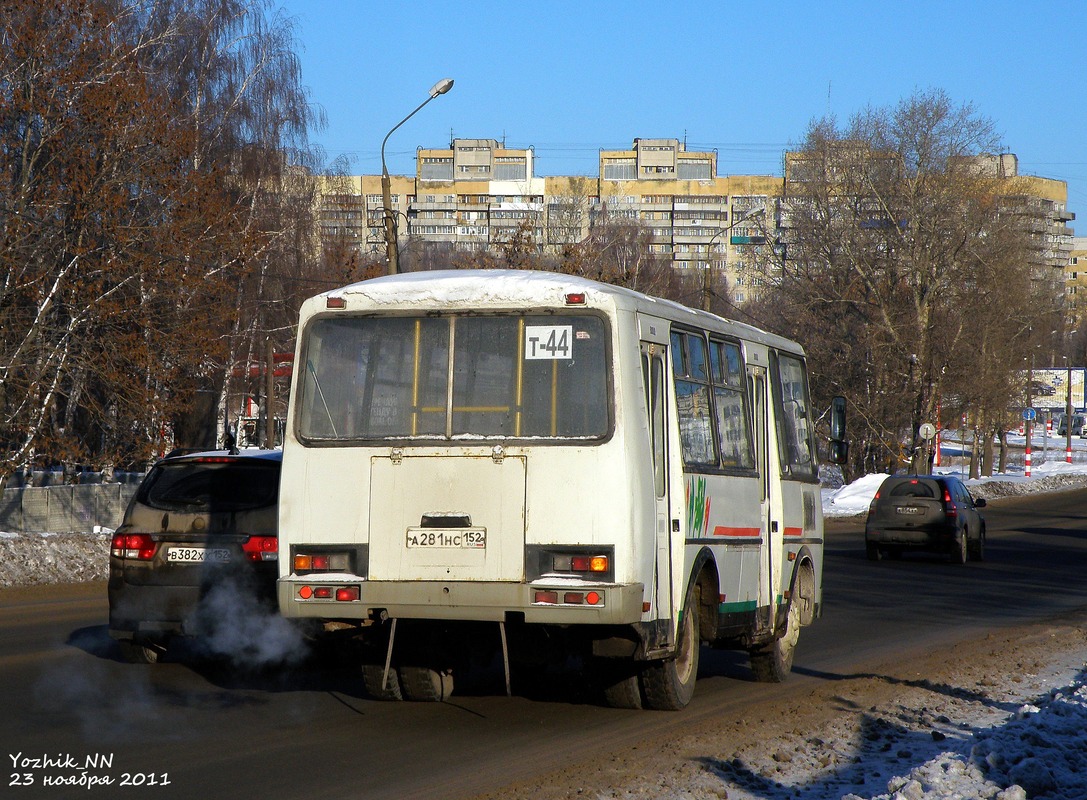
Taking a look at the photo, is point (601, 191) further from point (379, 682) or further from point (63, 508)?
point (379, 682)

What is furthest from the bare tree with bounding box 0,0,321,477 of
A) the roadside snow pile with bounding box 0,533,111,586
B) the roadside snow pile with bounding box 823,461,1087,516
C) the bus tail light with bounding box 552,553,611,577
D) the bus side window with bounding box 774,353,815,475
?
the roadside snow pile with bounding box 823,461,1087,516

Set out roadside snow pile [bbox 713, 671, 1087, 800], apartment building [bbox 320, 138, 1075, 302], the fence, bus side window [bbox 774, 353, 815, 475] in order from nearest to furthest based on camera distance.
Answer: roadside snow pile [bbox 713, 671, 1087, 800]
bus side window [bbox 774, 353, 815, 475]
the fence
apartment building [bbox 320, 138, 1075, 302]

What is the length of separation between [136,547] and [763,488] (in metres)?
4.99

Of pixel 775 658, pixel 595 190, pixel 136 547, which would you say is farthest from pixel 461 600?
pixel 595 190

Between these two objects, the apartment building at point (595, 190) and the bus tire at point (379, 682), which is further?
the apartment building at point (595, 190)

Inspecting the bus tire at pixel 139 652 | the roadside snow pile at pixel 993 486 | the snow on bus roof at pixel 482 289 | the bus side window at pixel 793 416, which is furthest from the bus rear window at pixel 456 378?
the roadside snow pile at pixel 993 486

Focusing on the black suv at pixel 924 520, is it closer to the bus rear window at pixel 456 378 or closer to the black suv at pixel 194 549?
the black suv at pixel 194 549

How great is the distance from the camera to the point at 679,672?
9.34 metres

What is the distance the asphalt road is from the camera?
6996 mm

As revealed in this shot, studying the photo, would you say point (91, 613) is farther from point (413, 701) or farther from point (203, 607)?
point (413, 701)

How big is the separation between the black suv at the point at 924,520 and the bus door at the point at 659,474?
18.2 m

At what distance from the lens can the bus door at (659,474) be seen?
8.41m

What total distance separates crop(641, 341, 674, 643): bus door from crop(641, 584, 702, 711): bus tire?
0.55 m

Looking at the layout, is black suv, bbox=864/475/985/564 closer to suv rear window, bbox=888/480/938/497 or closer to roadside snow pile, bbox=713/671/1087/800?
suv rear window, bbox=888/480/938/497
